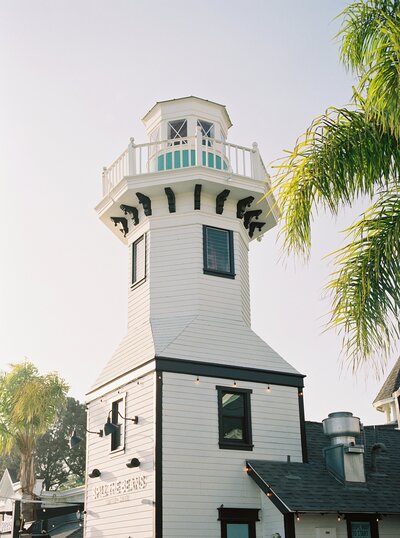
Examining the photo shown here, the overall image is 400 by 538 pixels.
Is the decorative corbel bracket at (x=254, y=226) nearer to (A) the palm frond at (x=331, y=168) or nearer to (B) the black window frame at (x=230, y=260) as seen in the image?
(B) the black window frame at (x=230, y=260)

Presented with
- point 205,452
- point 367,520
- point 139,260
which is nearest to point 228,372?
point 205,452

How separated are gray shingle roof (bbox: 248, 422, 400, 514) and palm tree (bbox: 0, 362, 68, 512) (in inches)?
599

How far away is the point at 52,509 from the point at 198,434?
19.7ft

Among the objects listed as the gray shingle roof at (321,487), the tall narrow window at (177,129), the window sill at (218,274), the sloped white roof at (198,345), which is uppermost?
the tall narrow window at (177,129)

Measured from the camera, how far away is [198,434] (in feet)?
52.2

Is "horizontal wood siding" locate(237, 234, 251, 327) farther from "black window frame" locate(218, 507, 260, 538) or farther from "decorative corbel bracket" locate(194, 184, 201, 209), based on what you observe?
"black window frame" locate(218, 507, 260, 538)

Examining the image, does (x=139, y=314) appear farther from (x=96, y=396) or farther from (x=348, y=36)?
(x=348, y=36)

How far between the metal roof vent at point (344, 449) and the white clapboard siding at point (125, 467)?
4.76m

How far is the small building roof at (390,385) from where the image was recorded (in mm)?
29078

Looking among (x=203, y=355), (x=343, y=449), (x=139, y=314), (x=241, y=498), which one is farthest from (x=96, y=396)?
(x=343, y=449)

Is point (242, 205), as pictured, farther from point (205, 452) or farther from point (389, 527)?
point (389, 527)

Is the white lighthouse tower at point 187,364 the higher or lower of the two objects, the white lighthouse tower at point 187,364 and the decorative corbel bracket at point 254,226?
the lower

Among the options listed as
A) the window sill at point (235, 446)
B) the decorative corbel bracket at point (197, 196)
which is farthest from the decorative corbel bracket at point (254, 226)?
the window sill at point (235, 446)

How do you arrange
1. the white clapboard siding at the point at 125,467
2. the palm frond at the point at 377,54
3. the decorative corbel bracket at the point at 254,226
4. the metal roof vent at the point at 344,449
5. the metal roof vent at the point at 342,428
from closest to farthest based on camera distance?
the palm frond at the point at 377,54 → the white clapboard siding at the point at 125,467 → the metal roof vent at the point at 344,449 → the metal roof vent at the point at 342,428 → the decorative corbel bracket at the point at 254,226
